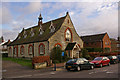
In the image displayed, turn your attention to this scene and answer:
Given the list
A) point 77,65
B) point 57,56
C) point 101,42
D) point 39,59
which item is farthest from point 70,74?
point 101,42

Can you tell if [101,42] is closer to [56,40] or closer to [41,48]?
[56,40]

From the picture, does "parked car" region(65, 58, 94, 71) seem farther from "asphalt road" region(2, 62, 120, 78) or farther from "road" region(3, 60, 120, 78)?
"road" region(3, 60, 120, 78)

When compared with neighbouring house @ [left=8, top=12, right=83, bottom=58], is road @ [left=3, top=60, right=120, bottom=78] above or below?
below

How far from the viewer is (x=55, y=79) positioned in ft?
34.1

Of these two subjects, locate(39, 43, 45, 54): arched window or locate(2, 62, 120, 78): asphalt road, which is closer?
locate(2, 62, 120, 78): asphalt road

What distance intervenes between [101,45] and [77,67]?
39769mm

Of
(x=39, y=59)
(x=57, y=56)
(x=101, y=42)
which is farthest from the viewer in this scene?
(x=101, y=42)

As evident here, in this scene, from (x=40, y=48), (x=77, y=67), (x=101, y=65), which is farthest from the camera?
(x=40, y=48)

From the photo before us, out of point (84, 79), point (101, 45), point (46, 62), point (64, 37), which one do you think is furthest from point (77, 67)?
point (101, 45)

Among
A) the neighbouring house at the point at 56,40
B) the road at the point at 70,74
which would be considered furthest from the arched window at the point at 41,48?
the road at the point at 70,74

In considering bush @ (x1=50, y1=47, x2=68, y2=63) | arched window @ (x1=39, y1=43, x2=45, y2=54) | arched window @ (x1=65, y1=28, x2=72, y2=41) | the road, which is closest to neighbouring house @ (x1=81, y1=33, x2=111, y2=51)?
arched window @ (x1=65, y1=28, x2=72, y2=41)

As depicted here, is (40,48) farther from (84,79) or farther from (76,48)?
(84,79)

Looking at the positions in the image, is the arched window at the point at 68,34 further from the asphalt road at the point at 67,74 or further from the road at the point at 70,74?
the road at the point at 70,74

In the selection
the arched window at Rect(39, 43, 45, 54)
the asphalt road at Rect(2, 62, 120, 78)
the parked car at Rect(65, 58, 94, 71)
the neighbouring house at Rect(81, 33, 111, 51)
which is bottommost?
the asphalt road at Rect(2, 62, 120, 78)
